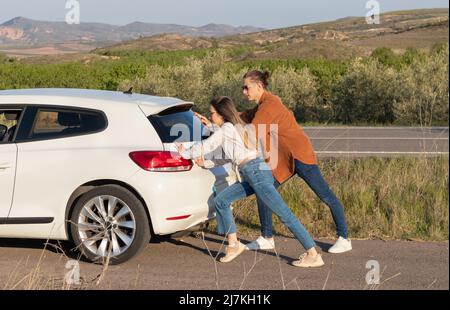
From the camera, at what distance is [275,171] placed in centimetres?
755

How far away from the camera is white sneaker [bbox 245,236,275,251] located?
7.88 metres

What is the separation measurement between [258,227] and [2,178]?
3004 millimetres

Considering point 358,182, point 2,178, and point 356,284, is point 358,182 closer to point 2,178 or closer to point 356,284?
point 356,284

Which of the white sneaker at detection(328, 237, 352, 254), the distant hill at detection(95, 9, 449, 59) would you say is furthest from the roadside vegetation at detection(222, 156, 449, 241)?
the distant hill at detection(95, 9, 449, 59)

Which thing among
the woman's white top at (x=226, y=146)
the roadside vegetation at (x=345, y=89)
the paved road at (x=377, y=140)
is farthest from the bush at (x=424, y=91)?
the woman's white top at (x=226, y=146)

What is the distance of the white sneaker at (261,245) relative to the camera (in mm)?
7883

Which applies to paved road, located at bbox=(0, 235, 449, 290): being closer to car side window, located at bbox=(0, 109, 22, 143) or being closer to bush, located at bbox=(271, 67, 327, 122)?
car side window, located at bbox=(0, 109, 22, 143)

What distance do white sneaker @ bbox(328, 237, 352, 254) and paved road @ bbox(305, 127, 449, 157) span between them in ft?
26.0

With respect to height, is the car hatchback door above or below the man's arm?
below

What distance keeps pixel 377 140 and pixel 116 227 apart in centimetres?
1400

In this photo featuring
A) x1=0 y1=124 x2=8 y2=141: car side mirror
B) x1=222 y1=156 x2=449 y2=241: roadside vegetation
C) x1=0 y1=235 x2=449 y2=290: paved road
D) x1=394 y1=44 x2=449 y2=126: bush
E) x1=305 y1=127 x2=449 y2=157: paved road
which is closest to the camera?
x1=0 y1=235 x2=449 y2=290: paved road

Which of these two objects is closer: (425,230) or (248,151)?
(248,151)

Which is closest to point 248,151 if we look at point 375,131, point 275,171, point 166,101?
point 275,171

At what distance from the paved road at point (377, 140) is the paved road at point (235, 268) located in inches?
312
